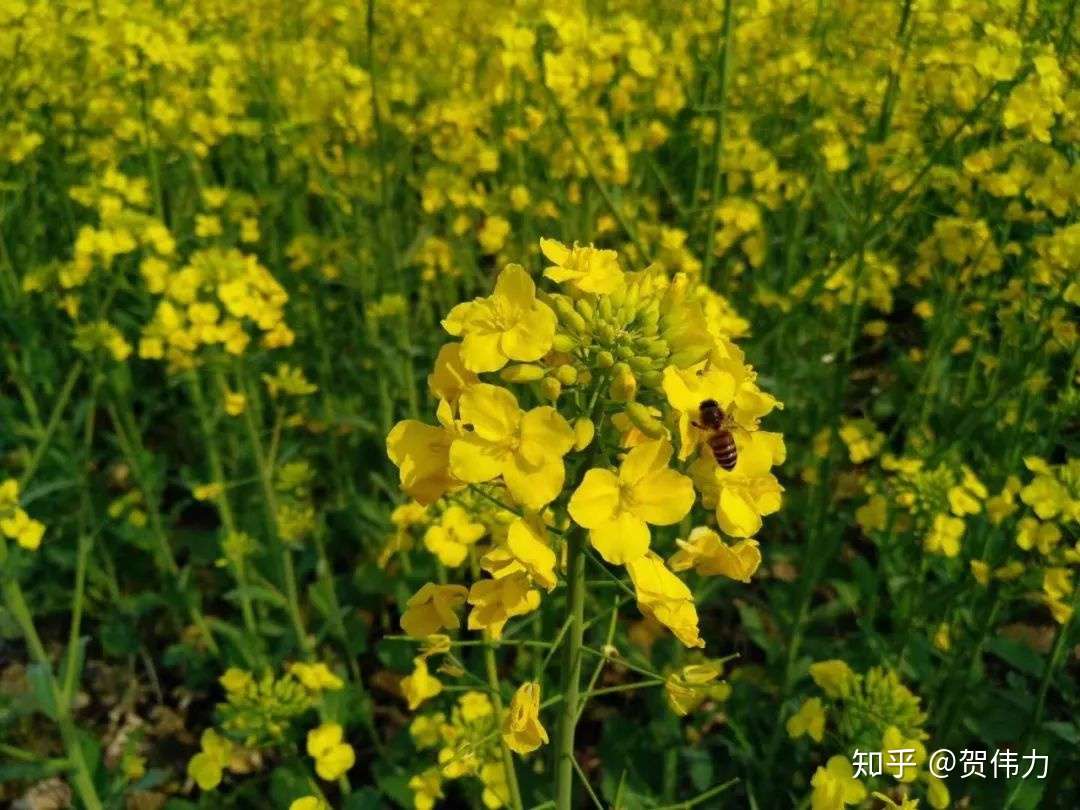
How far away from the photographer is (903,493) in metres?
2.81

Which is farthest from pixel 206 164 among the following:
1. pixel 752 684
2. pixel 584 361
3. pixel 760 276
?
pixel 584 361

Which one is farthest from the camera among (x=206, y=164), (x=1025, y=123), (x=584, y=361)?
(x=206, y=164)

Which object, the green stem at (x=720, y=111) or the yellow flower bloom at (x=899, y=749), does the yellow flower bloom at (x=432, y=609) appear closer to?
the yellow flower bloom at (x=899, y=749)

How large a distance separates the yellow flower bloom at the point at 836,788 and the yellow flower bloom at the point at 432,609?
0.74 m

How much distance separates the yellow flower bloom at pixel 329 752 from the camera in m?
2.49

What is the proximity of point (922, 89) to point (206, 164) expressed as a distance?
346 cm

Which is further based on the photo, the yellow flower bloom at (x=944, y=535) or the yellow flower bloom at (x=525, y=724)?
the yellow flower bloom at (x=944, y=535)

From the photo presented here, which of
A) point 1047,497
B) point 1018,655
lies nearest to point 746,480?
point 1047,497

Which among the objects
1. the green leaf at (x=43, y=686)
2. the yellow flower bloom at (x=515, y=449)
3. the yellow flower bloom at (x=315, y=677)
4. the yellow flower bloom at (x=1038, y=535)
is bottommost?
the green leaf at (x=43, y=686)

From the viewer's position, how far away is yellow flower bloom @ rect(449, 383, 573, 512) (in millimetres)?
1311

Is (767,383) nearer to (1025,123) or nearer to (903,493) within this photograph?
(903,493)

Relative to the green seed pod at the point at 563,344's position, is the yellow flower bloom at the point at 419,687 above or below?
below

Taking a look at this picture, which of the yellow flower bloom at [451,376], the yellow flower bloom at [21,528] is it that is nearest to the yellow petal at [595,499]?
the yellow flower bloom at [451,376]

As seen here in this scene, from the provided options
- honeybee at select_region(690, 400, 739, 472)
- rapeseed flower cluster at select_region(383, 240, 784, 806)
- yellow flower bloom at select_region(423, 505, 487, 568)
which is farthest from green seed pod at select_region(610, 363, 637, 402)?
yellow flower bloom at select_region(423, 505, 487, 568)
